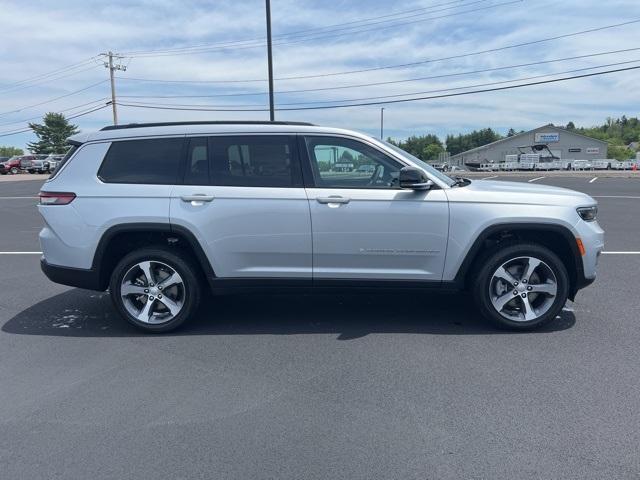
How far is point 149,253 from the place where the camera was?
488cm

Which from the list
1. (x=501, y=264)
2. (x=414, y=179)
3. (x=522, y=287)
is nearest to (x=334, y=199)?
(x=414, y=179)

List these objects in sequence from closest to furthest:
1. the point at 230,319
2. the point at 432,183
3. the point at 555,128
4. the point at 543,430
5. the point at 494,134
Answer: the point at 543,430
the point at 432,183
the point at 230,319
the point at 555,128
the point at 494,134

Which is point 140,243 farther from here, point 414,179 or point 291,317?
point 414,179

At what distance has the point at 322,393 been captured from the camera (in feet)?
12.1

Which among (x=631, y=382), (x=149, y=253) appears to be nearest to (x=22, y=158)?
(x=149, y=253)

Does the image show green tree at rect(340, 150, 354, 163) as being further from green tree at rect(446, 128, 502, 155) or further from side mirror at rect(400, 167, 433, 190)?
green tree at rect(446, 128, 502, 155)

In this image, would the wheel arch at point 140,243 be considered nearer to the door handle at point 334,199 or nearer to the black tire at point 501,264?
the door handle at point 334,199

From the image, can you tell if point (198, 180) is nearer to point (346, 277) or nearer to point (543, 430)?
point (346, 277)

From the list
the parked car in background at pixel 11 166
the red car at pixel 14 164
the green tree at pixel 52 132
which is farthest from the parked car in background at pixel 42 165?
the green tree at pixel 52 132

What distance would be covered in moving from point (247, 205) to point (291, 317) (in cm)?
132

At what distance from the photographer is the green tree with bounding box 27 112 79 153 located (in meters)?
85.9

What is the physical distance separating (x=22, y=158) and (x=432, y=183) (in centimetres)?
5462

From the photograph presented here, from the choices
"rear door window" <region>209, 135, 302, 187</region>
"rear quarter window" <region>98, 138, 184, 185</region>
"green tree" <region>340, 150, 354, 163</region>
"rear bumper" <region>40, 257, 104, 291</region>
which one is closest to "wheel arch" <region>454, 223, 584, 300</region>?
"green tree" <region>340, 150, 354, 163</region>

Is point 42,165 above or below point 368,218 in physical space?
above
